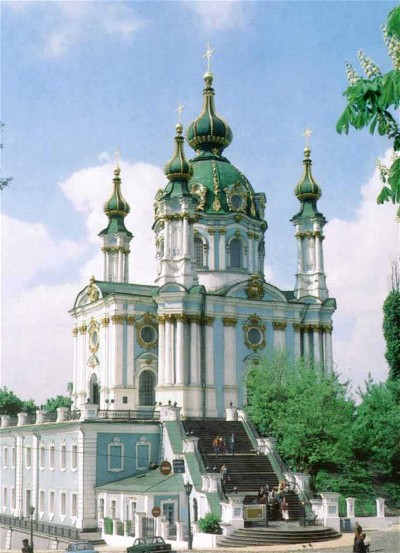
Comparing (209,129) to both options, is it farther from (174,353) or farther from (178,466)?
(178,466)

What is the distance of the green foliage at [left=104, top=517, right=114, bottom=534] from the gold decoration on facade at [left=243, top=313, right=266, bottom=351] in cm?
1601

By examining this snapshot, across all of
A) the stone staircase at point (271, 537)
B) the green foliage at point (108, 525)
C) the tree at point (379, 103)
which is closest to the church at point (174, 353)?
the green foliage at point (108, 525)

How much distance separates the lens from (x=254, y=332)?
49.7m

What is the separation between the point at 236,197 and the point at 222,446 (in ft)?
58.8

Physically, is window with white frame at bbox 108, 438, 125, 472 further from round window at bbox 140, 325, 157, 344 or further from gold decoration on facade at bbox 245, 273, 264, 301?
gold decoration on facade at bbox 245, 273, 264, 301

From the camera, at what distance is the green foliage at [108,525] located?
35.3 meters

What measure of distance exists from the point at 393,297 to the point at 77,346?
18.5 m

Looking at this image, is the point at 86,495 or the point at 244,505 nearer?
the point at 244,505

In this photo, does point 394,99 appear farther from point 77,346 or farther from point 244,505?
point 77,346

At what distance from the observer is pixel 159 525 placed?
32.4m

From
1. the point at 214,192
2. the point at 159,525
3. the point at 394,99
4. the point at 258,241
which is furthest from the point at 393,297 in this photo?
the point at 394,99

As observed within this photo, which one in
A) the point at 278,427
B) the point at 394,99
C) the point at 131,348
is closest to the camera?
the point at 394,99

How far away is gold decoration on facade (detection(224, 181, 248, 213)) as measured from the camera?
5192cm

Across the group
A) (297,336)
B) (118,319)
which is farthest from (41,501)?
(297,336)
